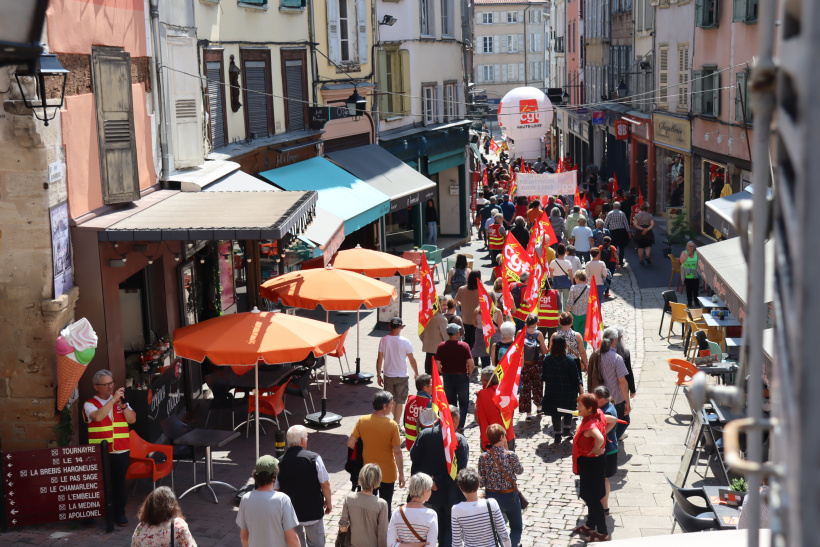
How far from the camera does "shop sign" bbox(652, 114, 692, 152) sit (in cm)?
3120

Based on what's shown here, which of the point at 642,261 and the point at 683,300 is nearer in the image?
the point at 683,300

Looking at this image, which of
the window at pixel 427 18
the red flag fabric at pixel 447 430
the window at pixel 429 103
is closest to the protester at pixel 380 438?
the red flag fabric at pixel 447 430

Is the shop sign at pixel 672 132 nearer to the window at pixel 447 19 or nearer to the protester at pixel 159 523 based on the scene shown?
the window at pixel 447 19

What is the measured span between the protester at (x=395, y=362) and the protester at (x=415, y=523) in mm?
5224

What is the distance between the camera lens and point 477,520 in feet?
26.0

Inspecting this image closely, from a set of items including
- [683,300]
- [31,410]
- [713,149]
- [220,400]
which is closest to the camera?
[31,410]

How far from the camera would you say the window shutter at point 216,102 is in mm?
17734

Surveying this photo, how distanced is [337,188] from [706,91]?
41.1ft

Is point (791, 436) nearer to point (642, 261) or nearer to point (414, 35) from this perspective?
point (642, 261)

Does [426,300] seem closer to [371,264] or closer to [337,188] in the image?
[371,264]

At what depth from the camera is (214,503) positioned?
10.9m

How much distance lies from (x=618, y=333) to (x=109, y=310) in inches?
239

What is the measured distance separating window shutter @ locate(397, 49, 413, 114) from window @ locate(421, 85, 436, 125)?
1137 millimetres

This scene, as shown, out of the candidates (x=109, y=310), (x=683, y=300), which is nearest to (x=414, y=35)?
(x=683, y=300)
